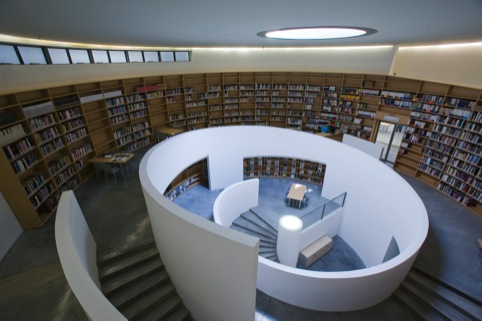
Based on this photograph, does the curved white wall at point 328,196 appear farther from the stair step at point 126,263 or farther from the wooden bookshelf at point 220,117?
the wooden bookshelf at point 220,117

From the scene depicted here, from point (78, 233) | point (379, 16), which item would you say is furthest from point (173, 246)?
point (379, 16)

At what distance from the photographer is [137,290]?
4277 millimetres

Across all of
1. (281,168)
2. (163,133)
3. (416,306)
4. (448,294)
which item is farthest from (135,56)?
(448,294)

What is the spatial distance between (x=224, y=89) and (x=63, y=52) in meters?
6.05

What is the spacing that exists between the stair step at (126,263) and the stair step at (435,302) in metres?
5.38

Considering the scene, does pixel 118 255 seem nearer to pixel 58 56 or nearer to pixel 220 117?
pixel 58 56

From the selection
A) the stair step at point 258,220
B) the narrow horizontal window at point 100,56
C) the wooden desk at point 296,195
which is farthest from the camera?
the wooden desk at point 296,195

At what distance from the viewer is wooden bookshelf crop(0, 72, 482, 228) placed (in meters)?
5.22

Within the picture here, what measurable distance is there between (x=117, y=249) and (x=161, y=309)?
1478mm

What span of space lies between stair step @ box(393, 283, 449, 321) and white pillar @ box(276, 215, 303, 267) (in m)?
2.32

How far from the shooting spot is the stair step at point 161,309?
161 inches

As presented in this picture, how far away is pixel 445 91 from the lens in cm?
738

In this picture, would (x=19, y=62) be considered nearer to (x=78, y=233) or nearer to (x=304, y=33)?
(x=78, y=233)

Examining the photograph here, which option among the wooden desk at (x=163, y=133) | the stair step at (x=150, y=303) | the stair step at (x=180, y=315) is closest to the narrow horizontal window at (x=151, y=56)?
the wooden desk at (x=163, y=133)
